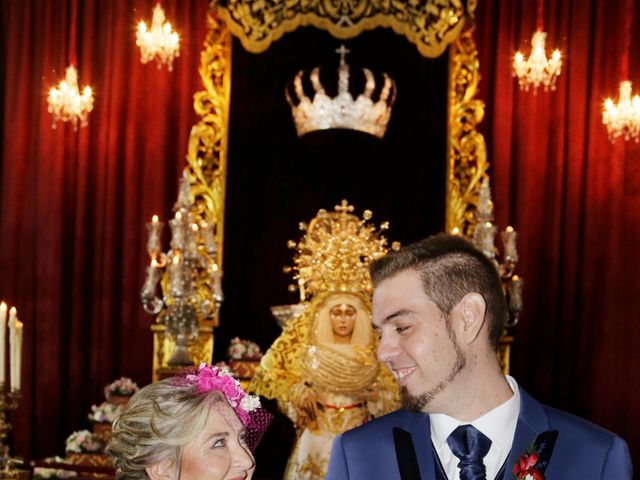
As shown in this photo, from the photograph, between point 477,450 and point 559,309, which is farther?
point 559,309

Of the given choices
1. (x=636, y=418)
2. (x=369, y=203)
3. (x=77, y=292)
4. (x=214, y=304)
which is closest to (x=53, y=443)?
(x=77, y=292)

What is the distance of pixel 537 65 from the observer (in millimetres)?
7277

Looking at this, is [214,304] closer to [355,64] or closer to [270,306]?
[270,306]

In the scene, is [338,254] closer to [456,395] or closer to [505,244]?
[505,244]

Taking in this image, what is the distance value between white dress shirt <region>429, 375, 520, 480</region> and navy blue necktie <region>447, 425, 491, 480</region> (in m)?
0.02

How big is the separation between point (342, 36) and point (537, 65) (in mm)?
1483

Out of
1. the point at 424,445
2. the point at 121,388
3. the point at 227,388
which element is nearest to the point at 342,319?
the point at 121,388

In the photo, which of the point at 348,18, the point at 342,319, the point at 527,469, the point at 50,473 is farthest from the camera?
the point at 348,18

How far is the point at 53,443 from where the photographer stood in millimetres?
7457

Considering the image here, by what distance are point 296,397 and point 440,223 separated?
201 cm

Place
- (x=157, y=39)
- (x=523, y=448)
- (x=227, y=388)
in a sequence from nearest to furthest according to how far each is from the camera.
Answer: (x=523, y=448), (x=227, y=388), (x=157, y=39)

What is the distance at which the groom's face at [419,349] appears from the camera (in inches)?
84.2

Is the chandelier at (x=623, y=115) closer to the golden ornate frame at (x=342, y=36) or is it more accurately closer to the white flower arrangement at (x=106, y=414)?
the golden ornate frame at (x=342, y=36)

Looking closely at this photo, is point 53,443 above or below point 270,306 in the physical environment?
below
